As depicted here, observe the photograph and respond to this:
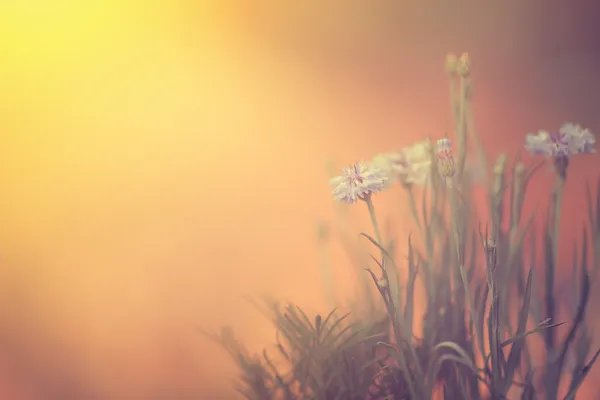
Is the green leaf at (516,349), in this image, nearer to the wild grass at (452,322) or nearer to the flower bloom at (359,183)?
the wild grass at (452,322)

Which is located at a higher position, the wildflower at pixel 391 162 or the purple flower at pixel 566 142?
the purple flower at pixel 566 142

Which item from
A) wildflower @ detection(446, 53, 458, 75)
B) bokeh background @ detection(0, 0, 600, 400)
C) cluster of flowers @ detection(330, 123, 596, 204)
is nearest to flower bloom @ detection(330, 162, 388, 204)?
cluster of flowers @ detection(330, 123, 596, 204)

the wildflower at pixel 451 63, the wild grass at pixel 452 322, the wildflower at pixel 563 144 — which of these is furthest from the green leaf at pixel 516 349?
the wildflower at pixel 451 63

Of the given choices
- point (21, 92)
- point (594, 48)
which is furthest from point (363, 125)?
point (21, 92)

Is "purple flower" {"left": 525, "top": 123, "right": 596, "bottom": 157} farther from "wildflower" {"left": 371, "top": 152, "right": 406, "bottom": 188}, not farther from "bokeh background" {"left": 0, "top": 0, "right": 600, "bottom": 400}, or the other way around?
"wildflower" {"left": 371, "top": 152, "right": 406, "bottom": 188}

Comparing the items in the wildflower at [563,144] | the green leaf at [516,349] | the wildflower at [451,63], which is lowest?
the green leaf at [516,349]

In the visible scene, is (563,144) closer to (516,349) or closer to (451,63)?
(451,63)
